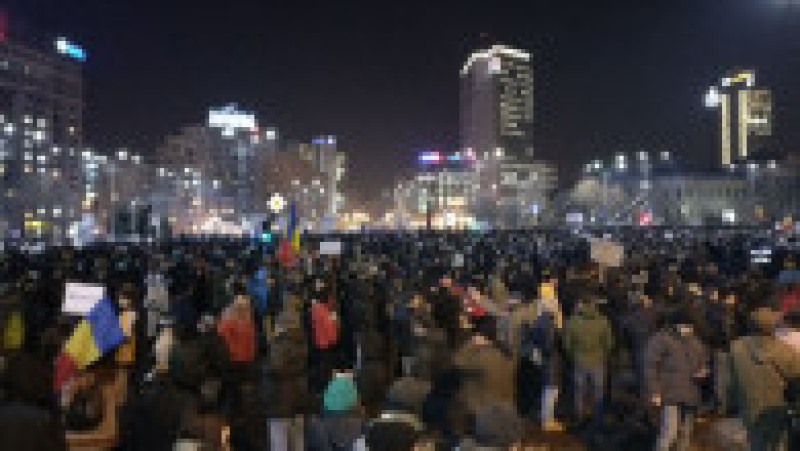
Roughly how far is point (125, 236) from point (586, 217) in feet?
282

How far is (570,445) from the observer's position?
9258 mm

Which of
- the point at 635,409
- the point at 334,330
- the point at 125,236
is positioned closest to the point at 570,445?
the point at 635,409

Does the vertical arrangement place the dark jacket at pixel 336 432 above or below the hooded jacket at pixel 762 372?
below

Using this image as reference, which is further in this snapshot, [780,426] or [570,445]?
[570,445]

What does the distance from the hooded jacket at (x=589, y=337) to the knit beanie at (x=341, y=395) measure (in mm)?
3623

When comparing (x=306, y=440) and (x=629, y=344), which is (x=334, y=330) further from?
(x=629, y=344)

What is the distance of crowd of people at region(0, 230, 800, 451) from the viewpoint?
19.1ft

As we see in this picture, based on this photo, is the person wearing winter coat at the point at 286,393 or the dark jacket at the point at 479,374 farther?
the person wearing winter coat at the point at 286,393

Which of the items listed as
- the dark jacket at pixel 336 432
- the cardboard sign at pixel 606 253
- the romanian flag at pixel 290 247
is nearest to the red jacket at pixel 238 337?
the dark jacket at pixel 336 432

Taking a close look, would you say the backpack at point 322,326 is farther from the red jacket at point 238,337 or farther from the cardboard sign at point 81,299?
the cardboard sign at point 81,299

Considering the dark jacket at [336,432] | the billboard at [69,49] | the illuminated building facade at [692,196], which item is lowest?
the dark jacket at [336,432]

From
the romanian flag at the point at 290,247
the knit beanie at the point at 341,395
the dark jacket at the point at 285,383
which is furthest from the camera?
the romanian flag at the point at 290,247

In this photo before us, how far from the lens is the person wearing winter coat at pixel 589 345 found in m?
9.34

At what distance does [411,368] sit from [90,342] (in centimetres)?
270
